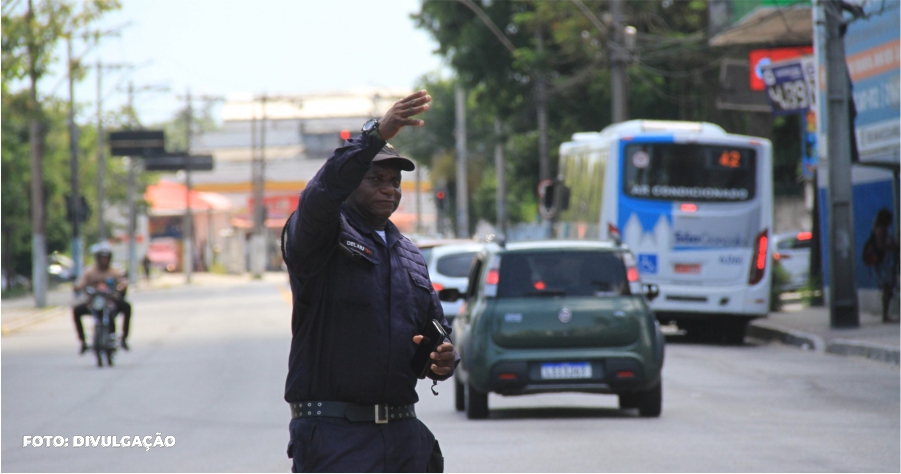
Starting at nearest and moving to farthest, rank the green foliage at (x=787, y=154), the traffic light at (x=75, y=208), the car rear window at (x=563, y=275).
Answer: the car rear window at (x=563, y=275) → the green foliage at (x=787, y=154) → the traffic light at (x=75, y=208)

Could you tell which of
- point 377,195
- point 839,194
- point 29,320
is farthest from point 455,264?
point 377,195

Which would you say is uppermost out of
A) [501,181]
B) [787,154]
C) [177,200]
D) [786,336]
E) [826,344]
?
[787,154]

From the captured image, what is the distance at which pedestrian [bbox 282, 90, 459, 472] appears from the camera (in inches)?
173

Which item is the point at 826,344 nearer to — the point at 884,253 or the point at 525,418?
the point at 884,253

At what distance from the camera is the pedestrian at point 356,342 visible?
4383 millimetres

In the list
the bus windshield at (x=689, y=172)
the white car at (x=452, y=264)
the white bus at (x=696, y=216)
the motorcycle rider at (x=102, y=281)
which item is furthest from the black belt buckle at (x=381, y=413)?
the bus windshield at (x=689, y=172)

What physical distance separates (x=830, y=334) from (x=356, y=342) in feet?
55.3

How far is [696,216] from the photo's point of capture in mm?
21312

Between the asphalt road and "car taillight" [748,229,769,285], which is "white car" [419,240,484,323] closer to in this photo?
the asphalt road

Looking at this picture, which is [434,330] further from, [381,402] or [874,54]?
[874,54]

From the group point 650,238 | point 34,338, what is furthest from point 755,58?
point 34,338

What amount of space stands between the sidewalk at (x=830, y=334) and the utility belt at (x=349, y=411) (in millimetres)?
13303

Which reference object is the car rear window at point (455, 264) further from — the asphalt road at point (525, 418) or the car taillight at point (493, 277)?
the car taillight at point (493, 277)

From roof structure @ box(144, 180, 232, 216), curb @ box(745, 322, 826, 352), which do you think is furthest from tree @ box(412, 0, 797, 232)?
roof structure @ box(144, 180, 232, 216)
